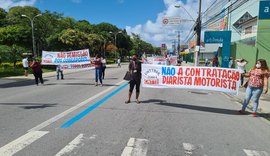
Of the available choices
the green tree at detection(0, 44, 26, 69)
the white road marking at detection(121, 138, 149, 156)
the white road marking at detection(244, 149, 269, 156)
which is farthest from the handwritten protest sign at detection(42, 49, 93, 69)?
the green tree at detection(0, 44, 26, 69)

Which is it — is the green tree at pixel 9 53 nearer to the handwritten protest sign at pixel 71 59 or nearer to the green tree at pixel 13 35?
the green tree at pixel 13 35

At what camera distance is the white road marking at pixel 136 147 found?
4664mm

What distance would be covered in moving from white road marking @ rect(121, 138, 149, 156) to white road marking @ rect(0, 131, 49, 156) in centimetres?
190

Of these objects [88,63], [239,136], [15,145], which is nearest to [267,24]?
[88,63]

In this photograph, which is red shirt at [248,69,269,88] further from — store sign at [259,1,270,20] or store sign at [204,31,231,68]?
store sign at [204,31,231,68]

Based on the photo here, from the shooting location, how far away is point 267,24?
79.2 ft

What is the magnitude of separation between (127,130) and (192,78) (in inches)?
147

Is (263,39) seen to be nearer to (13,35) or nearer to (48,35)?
(13,35)

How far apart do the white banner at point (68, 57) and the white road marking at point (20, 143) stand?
10770 millimetres

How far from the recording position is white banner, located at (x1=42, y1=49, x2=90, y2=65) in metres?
16.2

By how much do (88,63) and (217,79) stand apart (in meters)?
9.40

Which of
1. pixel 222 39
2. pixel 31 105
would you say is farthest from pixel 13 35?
pixel 31 105

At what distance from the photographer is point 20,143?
504 cm

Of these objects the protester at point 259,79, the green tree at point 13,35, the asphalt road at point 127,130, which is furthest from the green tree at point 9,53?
the protester at point 259,79
